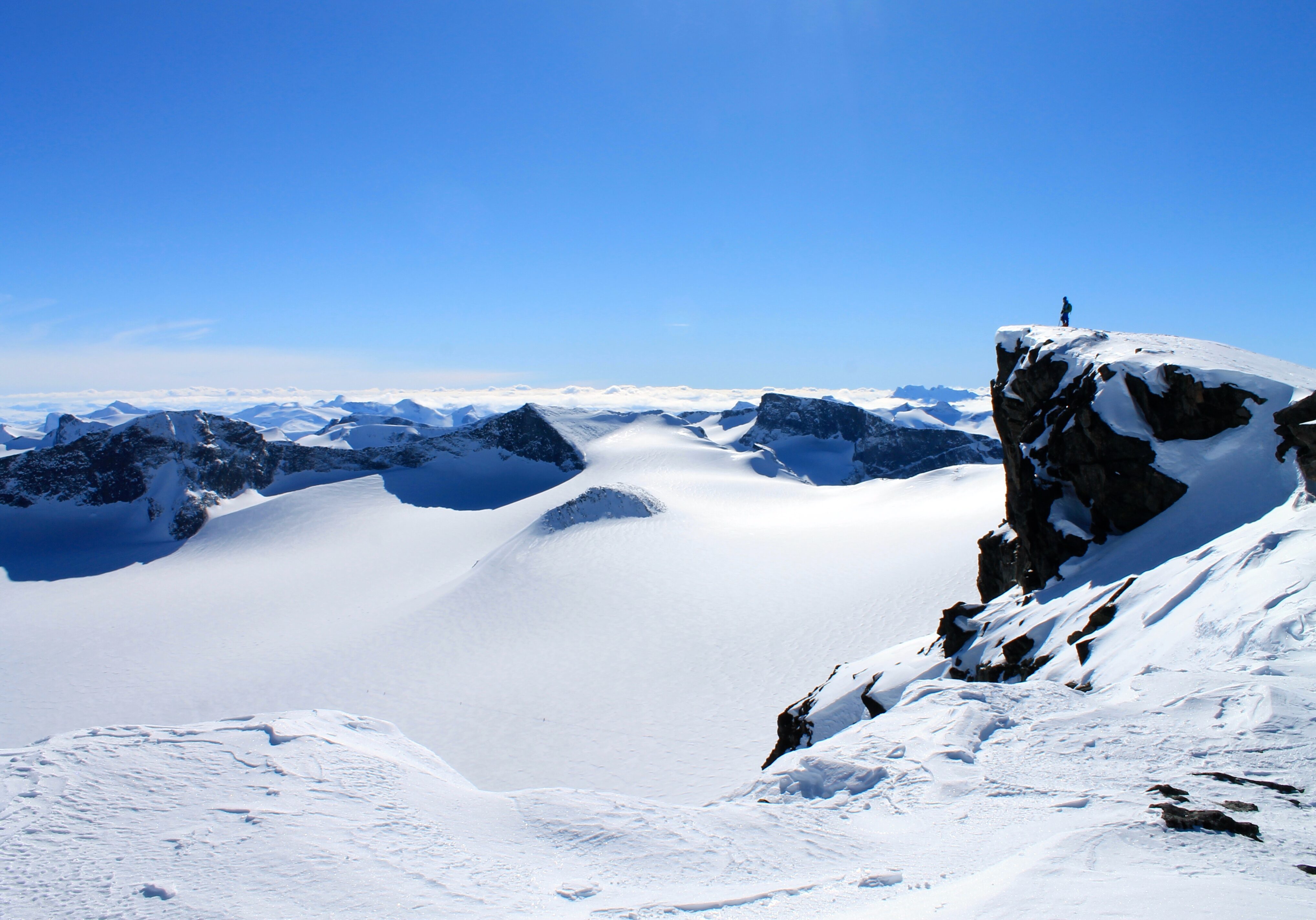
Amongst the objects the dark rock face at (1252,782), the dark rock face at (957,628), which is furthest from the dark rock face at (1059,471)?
the dark rock face at (1252,782)

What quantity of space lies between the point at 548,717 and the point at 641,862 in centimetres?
1233

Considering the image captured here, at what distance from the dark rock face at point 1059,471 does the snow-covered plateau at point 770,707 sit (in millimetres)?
70

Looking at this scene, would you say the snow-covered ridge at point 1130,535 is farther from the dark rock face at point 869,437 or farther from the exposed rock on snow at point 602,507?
the dark rock face at point 869,437

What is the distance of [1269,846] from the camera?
4.04 m

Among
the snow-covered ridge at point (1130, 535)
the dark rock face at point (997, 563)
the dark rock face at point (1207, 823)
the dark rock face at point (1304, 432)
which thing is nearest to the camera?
the dark rock face at point (1207, 823)

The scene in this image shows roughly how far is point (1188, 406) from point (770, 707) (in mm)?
11256

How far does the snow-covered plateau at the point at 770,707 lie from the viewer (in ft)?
14.7

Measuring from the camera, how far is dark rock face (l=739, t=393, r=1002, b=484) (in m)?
87.9

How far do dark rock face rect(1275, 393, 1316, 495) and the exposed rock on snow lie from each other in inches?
1039

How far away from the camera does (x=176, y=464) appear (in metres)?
46.5

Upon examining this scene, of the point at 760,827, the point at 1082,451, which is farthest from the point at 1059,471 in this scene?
the point at 760,827

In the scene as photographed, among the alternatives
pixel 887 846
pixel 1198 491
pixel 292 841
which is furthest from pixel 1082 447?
pixel 292 841

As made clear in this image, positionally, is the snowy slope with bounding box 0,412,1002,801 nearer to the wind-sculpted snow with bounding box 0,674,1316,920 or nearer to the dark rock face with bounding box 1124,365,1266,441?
the wind-sculpted snow with bounding box 0,674,1316,920

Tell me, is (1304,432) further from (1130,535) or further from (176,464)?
(176,464)
